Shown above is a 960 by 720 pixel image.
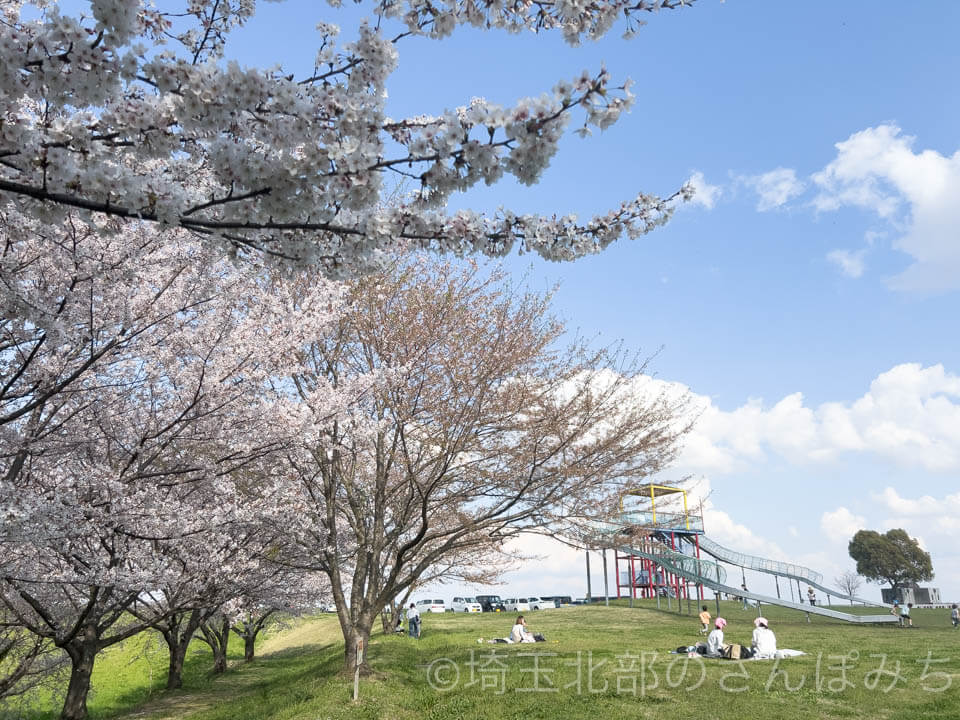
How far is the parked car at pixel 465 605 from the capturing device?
157 feet

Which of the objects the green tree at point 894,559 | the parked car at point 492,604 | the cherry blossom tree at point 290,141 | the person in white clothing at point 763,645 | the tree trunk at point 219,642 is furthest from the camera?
the green tree at point 894,559

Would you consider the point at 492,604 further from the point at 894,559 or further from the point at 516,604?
the point at 894,559

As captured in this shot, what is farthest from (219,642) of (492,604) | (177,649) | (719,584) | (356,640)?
(492,604)

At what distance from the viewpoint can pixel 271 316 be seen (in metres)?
9.91

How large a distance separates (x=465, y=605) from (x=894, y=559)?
4646cm

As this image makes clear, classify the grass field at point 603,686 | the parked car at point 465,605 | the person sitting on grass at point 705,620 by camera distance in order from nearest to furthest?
the grass field at point 603,686 < the person sitting on grass at point 705,620 < the parked car at point 465,605

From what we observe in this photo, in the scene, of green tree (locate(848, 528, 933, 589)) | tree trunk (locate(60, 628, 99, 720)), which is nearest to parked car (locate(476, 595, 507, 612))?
tree trunk (locate(60, 628, 99, 720))

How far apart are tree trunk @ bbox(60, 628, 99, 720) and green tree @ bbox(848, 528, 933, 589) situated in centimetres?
7386

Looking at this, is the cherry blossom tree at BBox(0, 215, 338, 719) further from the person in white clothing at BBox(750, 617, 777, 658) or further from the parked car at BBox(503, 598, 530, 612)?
the parked car at BBox(503, 598, 530, 612)

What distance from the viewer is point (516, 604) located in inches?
1932

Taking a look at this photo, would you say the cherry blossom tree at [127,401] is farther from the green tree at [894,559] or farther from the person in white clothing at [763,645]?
the green tree at [894,559]

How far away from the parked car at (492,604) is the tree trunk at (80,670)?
120ft

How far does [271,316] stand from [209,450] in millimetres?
2874

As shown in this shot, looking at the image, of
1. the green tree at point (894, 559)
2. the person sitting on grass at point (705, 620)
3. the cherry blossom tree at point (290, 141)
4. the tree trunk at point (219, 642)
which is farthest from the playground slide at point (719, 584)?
the green tree at point (894, 559)
